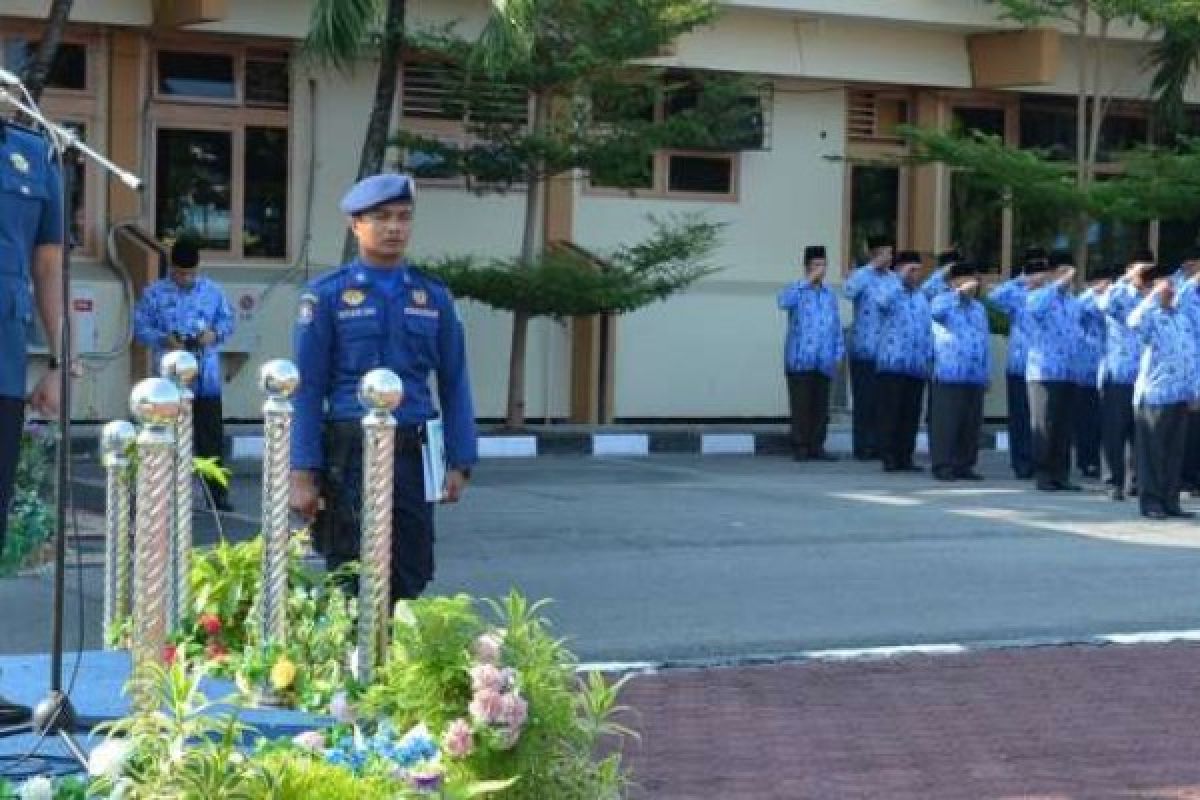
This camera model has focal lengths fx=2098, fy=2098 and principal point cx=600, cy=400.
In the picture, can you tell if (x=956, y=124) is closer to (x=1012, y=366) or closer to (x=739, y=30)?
(x=739, y=30)

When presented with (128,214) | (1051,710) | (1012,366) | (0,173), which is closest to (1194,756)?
(1051,710)

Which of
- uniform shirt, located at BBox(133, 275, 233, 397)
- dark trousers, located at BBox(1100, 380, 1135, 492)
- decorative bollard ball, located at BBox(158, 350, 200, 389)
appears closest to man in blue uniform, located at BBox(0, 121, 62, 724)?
decorative bollard ball, located at BBox(158, 350, 200, 389)

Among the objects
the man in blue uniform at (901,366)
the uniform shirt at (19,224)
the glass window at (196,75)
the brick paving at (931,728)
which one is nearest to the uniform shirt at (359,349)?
the uniform shirt at (19,224)

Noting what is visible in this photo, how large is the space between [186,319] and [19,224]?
29.2ft

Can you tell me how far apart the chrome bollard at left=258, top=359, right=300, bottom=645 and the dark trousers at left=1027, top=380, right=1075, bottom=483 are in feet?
38.1

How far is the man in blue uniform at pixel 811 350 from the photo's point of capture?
19.7m

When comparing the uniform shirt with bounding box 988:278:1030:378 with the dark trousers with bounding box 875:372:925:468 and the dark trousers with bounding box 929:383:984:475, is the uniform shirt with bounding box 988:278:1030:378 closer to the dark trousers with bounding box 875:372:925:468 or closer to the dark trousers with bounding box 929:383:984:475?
the dark trousers with bounding box 929:383:984:475

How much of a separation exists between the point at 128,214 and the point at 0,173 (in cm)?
1370

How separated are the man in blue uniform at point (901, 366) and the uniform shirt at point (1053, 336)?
4.74ft

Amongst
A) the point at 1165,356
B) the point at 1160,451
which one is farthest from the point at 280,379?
the point at 1160,451

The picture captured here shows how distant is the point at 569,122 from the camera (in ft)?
62.9

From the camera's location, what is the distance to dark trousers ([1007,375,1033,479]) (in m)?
A: 18.6

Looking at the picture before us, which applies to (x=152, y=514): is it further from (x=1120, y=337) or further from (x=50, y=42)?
(x=1120, y=337)

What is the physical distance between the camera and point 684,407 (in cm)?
2253
